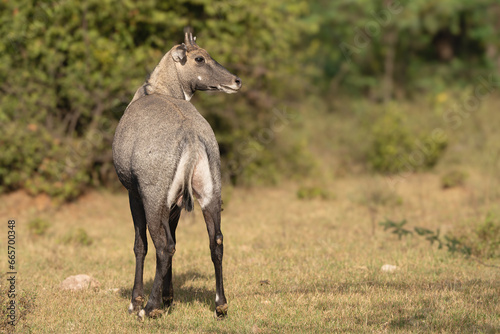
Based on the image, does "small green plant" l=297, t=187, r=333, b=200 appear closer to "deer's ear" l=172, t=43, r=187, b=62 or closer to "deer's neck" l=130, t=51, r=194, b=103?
"deer's neck" l=130, t=51, r=194, b=103

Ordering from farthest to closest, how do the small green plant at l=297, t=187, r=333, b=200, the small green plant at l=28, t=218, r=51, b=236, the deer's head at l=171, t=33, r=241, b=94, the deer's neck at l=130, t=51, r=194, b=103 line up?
the small green plant at l=297, t=187, r=333, b=200, the small green plant at l=28, t=218, r=51, b=236, the deer's neck at l=130, t=51, r=194, b=103, the deer's head at l=171, t=33, r=241, b=94

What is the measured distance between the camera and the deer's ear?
6621mm

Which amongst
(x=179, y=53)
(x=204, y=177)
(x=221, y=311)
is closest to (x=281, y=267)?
(x=221, y=311)

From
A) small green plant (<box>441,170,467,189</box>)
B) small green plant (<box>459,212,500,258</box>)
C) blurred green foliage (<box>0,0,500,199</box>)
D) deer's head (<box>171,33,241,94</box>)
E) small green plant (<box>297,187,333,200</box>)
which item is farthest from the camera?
small green plant (<box>441,170,467,189</box>)

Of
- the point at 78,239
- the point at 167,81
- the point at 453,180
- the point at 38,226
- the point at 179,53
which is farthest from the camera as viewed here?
the point at 453,180

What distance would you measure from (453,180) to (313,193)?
3285 millimetres

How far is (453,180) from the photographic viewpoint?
1392 cm

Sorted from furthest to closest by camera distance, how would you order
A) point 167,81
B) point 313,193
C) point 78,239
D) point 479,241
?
1. point 313,193
2. point 78,239
3. point 479,241
4. point 167,81

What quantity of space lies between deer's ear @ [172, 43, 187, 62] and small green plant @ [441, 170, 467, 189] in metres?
8.96

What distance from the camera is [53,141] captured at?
12.2 m

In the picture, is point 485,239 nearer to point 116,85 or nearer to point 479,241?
point 479,241

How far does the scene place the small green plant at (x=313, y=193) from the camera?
13.4 metres

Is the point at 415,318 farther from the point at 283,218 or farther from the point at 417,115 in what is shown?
the point at 417,115

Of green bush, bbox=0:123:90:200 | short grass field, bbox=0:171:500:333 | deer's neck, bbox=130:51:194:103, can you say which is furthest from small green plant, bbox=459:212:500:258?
green bush, bbox=0:123:90:200
